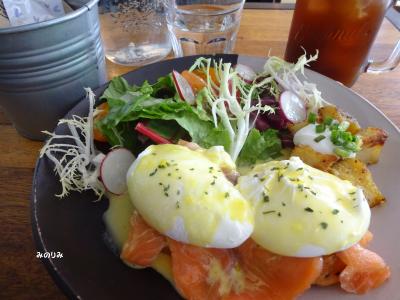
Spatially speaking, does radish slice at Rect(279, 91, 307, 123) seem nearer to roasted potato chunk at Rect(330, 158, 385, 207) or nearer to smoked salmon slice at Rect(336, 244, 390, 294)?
roasted potato chunk at Rect(330, 158, 385, 207)

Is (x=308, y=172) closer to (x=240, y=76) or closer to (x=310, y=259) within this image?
(x=310, y=259)

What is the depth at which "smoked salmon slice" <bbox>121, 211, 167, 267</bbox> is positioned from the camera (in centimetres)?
85

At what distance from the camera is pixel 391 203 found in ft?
3.32

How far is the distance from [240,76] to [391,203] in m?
0.76

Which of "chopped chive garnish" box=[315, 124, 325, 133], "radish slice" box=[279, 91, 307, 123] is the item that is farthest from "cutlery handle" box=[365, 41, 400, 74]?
"chopped chive garnish" box=[315, 124, 325, 133]

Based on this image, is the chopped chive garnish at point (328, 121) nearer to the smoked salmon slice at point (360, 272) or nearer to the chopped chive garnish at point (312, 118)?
the chopped chive garnish at point (312, 118)

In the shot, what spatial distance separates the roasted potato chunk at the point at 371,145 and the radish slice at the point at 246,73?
0.53 meters

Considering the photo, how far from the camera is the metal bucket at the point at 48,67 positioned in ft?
3.50

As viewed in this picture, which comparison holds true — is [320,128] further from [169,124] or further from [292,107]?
[169,124]

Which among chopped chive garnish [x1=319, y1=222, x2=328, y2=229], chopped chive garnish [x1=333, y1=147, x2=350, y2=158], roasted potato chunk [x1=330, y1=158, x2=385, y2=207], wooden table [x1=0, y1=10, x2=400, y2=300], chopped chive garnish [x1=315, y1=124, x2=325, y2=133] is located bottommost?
wooden table [x1=0, y1=10, x2=400, y2=300]

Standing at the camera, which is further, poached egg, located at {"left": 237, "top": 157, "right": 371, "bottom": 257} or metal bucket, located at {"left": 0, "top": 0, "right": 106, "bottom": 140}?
metal bucket, located at {"left": 0, "top": 0, "right": 106, "bottom": 140}

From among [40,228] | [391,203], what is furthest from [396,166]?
[40,228]

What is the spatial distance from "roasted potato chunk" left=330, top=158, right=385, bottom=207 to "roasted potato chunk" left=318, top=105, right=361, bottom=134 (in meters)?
0.14

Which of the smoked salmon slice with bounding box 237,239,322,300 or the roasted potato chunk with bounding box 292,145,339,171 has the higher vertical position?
the roasted potato chunk with bounding box 292,145,339,171
